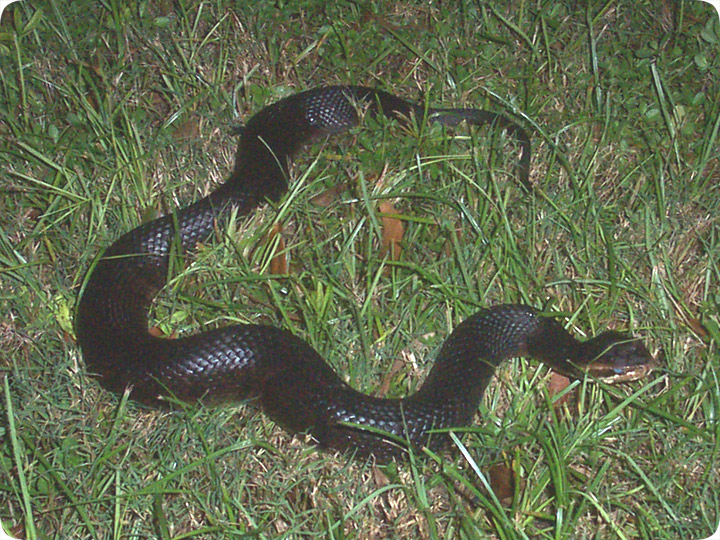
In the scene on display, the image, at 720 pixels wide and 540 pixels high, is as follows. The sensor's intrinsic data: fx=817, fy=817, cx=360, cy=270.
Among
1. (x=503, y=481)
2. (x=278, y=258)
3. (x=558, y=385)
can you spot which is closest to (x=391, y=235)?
(x=278, y=258)

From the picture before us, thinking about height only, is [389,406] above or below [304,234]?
below

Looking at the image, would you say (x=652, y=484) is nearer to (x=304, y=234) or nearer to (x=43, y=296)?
(x=304, y=234)

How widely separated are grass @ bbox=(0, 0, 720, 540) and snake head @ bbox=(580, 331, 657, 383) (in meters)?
0.08

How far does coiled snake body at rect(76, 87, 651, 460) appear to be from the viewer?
3379mm

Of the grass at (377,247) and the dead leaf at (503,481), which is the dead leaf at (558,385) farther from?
the dead leaf at (503,481)

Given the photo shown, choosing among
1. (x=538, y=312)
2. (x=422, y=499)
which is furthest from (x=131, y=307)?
(x=538, y=312)

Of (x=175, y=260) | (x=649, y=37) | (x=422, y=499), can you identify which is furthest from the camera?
(x=649, y=37)

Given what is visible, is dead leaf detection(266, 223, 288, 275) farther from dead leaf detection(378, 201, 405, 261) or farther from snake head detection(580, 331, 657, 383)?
snake head detection(580, 331, 657, 383)

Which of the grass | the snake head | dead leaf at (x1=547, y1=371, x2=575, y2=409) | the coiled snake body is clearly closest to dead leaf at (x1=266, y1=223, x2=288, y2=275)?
the grass

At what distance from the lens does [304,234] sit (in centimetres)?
424

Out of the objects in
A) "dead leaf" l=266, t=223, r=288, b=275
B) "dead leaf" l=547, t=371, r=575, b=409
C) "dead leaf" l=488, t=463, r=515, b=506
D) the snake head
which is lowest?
"dead leaf" l=488, t=463, r=515, b=506

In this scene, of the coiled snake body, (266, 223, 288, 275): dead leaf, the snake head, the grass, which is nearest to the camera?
the grass

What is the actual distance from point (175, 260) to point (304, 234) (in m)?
0.67

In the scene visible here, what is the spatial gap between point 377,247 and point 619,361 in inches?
50.2
